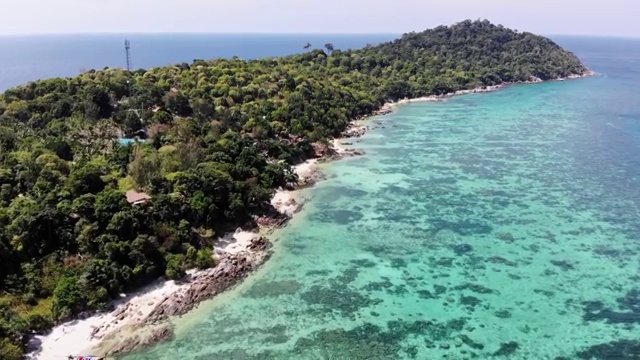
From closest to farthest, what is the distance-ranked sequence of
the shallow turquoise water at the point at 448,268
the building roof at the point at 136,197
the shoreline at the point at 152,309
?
the shoreline at the point at 152,309 → the shallow turquoise water at the point at 448,268 → the building roof at the point at 136,197

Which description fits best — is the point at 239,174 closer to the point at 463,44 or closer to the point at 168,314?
the point at 168,314

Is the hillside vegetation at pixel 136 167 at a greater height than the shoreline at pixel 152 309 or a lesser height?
greater

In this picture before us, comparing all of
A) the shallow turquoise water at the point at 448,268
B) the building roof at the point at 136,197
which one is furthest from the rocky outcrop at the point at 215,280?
the building roof at the point at 136,197

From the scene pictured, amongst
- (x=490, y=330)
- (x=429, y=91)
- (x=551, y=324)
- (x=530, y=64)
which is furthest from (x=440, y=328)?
(x=530, y=64)

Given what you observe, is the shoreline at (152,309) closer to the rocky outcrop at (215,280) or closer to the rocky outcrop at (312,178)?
the rocky outcrop at (215,280)

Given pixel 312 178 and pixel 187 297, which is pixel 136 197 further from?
pixel 312 178

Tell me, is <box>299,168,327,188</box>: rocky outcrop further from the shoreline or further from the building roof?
the building roof
